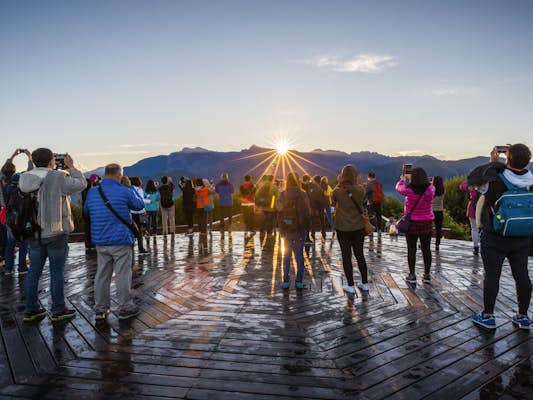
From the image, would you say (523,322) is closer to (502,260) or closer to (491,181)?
(502,260)

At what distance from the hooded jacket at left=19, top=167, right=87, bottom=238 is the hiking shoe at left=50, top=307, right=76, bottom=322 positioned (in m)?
0.97

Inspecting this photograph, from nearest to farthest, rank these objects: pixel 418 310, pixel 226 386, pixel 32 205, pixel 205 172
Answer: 1. pixel 226 386
2. pixel 32 205
3. pixel 418 310
4. pixel 205 172

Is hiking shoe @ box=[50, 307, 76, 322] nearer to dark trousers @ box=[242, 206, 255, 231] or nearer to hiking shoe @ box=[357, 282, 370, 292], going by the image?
hiking shoe @ box=[357, 282, 370, 292]

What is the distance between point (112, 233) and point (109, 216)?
0.20 metres

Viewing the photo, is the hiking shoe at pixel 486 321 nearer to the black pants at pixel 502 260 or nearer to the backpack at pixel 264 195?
the black pants at pixel 502 260

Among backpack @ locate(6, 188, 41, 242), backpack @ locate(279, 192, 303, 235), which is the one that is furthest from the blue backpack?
backpack @ locate(6, 188, 41, 242)

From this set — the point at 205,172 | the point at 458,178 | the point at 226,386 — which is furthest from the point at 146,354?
the point at 205,172

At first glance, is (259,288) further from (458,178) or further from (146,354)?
(458,178)

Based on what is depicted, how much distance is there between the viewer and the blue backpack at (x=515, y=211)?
389cm

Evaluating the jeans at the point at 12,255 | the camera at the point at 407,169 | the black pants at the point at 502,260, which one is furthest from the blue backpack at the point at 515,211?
the jeans at the point at 12,255

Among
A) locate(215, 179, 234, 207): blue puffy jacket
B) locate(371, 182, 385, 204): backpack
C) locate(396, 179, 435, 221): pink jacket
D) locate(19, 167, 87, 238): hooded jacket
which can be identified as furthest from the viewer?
locate(215, 179, 234, 207): blue puffy jacket

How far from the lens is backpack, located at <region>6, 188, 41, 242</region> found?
14.7 ft

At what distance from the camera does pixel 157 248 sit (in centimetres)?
1013

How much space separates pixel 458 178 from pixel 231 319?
20.2 meters
